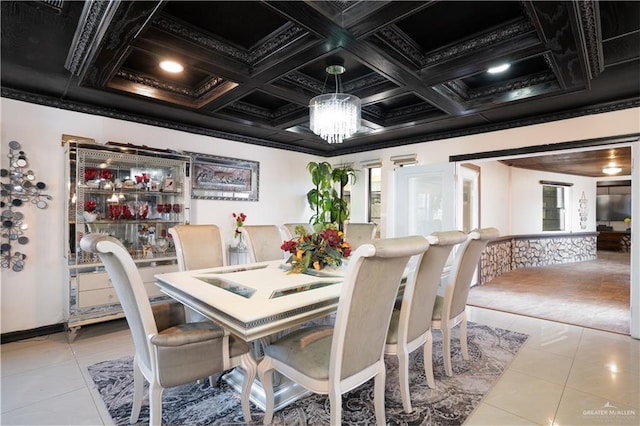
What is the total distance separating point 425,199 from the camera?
470 cm

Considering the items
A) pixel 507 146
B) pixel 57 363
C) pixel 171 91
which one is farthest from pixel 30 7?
pixel 507 146

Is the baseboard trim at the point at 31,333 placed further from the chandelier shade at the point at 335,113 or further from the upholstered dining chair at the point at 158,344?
the chandelier shade at the point at 335,113

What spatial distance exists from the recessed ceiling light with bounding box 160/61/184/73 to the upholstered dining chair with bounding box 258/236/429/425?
7.60ft

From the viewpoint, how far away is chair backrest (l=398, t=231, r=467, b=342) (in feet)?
6.23

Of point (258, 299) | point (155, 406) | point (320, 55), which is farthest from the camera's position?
point (320, 55)

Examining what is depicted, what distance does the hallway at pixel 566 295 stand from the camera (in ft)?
12.6

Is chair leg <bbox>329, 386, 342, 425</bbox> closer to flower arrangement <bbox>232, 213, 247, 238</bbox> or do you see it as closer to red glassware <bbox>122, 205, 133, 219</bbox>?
red glassware <bbox>122, 205, 133, 219</bbox>

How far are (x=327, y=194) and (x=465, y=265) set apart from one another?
128 inches

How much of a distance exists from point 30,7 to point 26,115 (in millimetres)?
1647

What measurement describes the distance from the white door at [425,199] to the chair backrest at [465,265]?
6.06ft

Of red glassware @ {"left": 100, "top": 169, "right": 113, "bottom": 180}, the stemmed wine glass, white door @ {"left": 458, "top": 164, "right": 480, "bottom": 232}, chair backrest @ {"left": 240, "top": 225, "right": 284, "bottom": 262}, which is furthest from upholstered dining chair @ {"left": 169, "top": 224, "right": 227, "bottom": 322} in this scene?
white door @ {"left": 458, "top": 164, "right": 480, "bottom": 232}

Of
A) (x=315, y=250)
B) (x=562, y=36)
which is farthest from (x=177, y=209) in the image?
(x=562, y=36)

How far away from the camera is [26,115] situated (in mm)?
3057

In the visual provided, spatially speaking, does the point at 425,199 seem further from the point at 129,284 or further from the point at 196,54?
the point at 129,284
